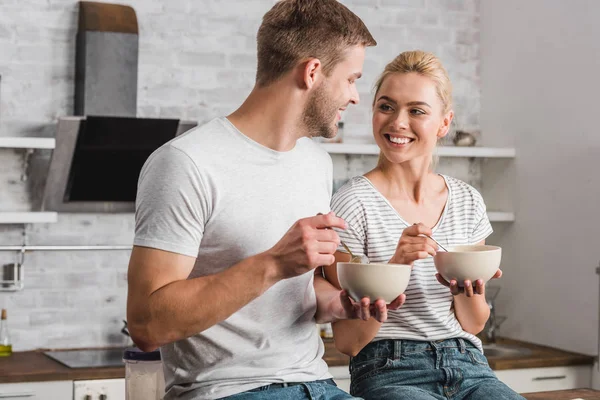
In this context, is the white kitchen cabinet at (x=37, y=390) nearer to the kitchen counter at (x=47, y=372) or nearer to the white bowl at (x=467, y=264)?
the kitchen counter at (x=47, y=372)

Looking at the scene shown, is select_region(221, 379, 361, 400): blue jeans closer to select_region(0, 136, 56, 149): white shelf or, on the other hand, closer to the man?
the man

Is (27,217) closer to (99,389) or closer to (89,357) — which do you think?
(89,357)

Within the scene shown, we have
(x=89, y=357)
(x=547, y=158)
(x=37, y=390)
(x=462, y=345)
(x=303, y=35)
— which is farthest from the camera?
(x=547, y=158)

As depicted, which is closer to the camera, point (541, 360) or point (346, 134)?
point (541, 360)


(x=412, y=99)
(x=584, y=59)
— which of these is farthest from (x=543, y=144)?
(x=412, y=99)

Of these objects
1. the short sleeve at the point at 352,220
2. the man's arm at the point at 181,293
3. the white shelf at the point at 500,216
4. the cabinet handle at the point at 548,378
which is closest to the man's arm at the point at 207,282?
the man's arm at the point at 181,293

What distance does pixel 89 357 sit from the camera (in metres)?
3.66

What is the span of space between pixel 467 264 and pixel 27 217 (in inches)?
85.4

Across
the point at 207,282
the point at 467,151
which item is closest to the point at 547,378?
the point at 467,151

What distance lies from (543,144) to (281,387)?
2675 millimetres

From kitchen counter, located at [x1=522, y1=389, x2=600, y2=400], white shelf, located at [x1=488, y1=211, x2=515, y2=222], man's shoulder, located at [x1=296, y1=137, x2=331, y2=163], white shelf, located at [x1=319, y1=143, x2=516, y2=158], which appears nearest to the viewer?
man's shoulder, located at [x1=296, y1=137, x2=331, y2=163]

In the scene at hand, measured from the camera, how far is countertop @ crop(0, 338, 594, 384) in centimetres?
330

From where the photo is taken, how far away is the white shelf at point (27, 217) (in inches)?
139

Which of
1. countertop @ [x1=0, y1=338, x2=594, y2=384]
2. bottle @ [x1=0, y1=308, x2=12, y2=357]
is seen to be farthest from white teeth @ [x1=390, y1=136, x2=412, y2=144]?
bottle @ [x1=0, y1=308, x2=12, y2=357]
